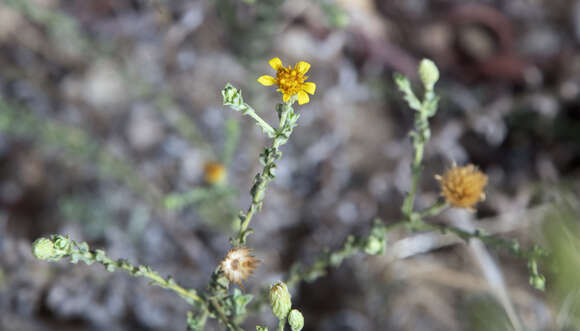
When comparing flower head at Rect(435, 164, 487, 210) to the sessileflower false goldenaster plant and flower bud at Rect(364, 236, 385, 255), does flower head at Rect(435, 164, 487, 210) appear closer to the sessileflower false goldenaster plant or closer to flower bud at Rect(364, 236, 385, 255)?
the sessileflower false goldenaster plant

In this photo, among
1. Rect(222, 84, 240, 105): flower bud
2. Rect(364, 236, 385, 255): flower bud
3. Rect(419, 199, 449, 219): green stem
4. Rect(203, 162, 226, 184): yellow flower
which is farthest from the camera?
Rect(203, 162, 226, 184): yellow flower

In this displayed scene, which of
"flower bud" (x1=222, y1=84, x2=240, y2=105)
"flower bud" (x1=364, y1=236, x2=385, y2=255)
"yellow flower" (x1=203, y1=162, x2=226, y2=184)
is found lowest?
"flower bud" (x1=364, y1=236, x2=385, y2=255)

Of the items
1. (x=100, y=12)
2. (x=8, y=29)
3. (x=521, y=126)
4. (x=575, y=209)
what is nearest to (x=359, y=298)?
(x=575, y=209)

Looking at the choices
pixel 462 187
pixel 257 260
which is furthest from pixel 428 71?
pixel 257 260

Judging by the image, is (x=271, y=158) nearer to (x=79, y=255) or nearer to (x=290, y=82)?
(x=290, y=82)

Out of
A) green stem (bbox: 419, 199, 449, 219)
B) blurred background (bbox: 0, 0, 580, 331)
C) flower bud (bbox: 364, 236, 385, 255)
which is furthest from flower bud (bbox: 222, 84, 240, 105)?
blurred background (bbox: 0, 0, 580, 331)

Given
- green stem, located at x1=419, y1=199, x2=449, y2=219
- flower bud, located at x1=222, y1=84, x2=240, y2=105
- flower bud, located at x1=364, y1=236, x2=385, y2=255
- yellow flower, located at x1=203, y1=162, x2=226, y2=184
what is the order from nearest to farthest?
flower bud, located at x1=222, y1=84, x2=240, y2=105, flower bud, located at x1=364, y1=236, x2=385, y2=255, green stem, located at x1=419, y1=199, x2=449, y2=219, yellow flower, located at x1=203, y1=162, x2=226, y2=184

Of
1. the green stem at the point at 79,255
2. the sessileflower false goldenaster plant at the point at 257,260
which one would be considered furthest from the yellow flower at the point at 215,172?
the green stem at the point at 79,255
